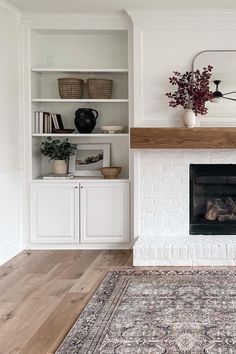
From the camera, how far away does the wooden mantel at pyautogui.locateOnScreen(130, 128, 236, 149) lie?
4.69 meters

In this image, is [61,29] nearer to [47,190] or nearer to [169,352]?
[47,190]

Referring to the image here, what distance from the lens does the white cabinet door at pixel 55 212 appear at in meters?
5.21

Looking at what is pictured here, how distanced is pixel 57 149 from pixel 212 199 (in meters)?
1.74

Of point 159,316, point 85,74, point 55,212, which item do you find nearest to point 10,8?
point 85,74

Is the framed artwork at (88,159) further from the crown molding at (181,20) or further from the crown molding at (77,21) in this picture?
the crown molding at (181,20)

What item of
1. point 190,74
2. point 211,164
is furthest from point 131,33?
point 211,164

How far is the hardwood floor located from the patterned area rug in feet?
0.36

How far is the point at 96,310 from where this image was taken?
3264 millimetres

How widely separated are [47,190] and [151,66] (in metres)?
1.70

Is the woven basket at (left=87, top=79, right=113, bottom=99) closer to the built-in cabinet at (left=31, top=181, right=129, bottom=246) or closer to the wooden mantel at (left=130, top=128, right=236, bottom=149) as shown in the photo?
the wooden mantel at (left=130, top=128, right=236, bottom=149)

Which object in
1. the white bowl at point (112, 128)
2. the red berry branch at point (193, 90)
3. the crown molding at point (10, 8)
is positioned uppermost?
the crown molding at point (10, 8)

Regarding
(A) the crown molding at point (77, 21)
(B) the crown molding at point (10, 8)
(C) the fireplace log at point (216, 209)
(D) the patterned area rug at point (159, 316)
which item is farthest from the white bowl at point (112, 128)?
(D) the patterned area rug at point (159, 316)

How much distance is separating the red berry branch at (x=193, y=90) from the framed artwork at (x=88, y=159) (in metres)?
1.07

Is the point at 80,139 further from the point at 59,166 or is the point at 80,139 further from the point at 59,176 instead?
the point at 59,176
